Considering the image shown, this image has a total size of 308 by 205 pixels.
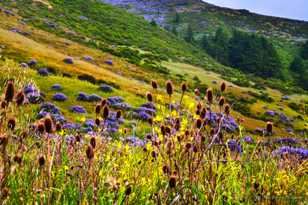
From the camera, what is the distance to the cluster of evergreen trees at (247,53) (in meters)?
127

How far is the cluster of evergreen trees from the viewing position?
127m

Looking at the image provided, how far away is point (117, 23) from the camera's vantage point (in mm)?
129000

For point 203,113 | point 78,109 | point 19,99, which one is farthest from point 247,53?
point 19,99

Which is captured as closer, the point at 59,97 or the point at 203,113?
the point at 203,113

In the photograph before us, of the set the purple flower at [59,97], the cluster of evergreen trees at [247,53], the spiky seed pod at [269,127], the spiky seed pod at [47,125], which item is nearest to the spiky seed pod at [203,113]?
the spiky seed pod at [269,127]

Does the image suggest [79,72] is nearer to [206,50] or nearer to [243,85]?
[243,85]

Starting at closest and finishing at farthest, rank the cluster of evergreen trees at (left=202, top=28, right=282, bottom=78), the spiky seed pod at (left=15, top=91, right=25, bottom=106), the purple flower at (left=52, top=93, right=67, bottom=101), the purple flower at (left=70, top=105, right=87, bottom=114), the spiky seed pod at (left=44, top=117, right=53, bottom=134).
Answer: the spiky seed pod at (left=44, top=117, right=53, bottom=134), the spiky seed pod at (left=15, top=91, right=25, bottom=106), the purple flower at (left=70, top=105, right=87, bottom=114), the purple flower at (left=52, top=93, right=67, bottom=101), the cluster of evergreen trees at (left=202, top=28, right=282, bottom=78)

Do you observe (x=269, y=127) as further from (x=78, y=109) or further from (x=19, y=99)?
(x=78, y=109)

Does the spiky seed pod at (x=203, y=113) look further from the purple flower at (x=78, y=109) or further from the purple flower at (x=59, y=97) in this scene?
the purple flower at (x=59, y=97)

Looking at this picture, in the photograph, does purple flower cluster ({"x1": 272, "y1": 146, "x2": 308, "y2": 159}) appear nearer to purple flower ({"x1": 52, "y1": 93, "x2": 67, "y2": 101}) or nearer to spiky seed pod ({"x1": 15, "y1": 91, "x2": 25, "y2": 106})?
spiky seed pod ({"x1": 15, "y1": 91, "x2": 25, "y2": 106})

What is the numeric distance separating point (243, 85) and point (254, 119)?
98.6 feet

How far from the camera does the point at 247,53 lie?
135m

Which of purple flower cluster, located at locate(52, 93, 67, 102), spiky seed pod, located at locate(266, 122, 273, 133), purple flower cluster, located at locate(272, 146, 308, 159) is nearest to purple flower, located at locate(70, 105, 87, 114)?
purple flower cluster, located at locate(52, 93, 67, 102)

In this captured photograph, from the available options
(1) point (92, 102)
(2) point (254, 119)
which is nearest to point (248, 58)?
(2) point (254, 119)
